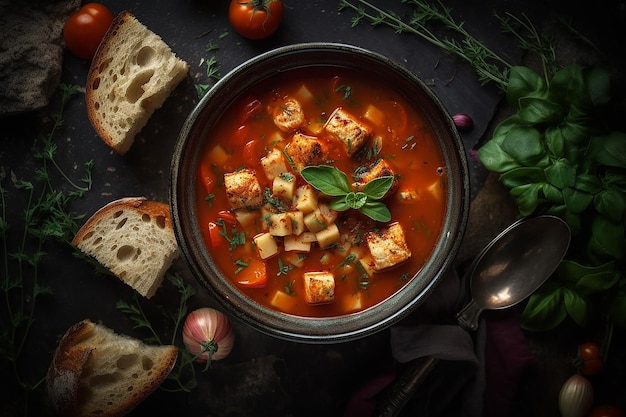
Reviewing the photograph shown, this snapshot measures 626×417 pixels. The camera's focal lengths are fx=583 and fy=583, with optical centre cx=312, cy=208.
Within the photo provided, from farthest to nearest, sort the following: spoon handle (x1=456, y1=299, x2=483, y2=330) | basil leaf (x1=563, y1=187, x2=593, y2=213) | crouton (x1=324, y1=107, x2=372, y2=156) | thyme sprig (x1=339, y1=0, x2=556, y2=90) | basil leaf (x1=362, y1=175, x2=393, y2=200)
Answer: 1. thyme sprig (x1=339, y1=0, x2=556, y2=90)
2. spoon handle (x1=456, y1=299, x2=483, y2=330)
3. basil leaf (x1=563, y1=187, x2=593, y2=213)
4. crouton (x1=324, y1=107, x2=372, y2=156)
5. basil leaf (x1=362, y1=175, x2=393, y2=200)

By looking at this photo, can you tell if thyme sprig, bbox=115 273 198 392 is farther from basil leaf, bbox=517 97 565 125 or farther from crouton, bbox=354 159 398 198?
basil leaf, bbox=517 97 565 125

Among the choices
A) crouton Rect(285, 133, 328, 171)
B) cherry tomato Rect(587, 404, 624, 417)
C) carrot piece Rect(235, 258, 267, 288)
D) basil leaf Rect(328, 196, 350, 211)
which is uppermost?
crouton Rect(285, 133, 328, 171)

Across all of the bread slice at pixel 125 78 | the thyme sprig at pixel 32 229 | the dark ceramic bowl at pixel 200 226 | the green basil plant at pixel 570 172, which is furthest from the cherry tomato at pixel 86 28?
the green basil plant at pixel 570 172

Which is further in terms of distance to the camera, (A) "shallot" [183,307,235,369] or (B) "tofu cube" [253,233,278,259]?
(A) "shallot" [183,307,235,369]

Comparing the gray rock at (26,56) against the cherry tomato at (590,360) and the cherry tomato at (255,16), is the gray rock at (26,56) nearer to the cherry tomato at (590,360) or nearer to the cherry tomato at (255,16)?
the cherry tomato at (255,16)

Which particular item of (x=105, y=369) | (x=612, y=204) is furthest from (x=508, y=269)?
(x=105, y=369)

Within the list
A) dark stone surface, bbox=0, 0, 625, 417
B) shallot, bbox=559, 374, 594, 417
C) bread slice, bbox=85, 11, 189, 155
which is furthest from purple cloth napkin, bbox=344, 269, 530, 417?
bread slice, bbox=85, 11, 189, 155

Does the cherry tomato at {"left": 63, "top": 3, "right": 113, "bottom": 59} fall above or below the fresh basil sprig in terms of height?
above
